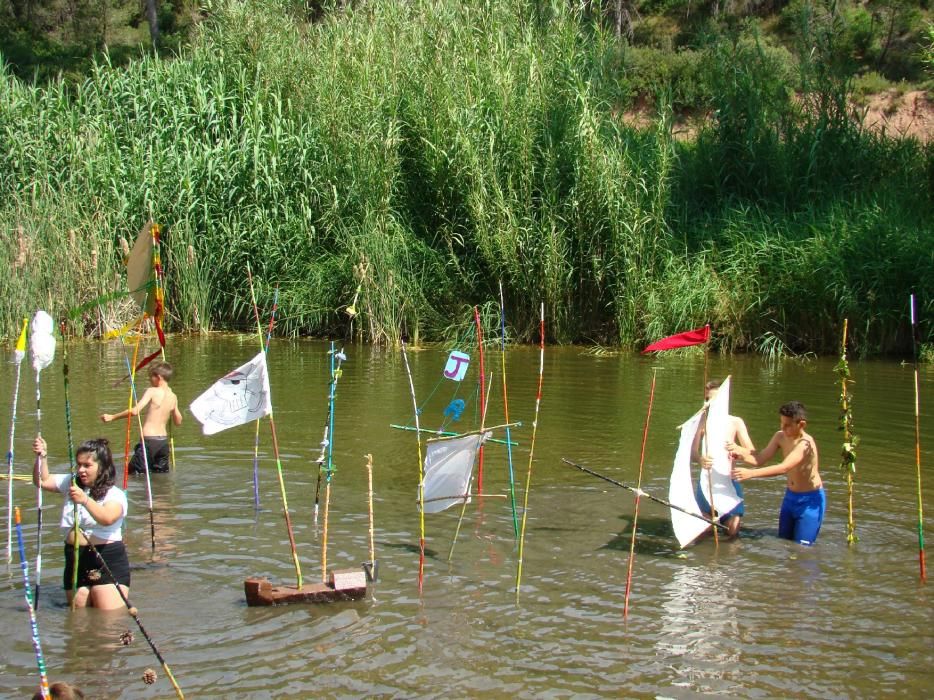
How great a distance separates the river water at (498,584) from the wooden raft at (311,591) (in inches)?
4.1

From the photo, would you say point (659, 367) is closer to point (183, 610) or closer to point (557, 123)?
point (557, 123)

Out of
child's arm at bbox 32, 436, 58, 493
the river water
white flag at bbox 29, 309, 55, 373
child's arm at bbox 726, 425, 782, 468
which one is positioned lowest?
the river water

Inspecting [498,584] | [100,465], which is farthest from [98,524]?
[498,584]

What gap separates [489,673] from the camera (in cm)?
592

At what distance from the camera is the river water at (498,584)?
5883 millimetres

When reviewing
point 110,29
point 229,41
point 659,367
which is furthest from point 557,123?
point 110,29

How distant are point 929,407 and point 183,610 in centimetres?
962

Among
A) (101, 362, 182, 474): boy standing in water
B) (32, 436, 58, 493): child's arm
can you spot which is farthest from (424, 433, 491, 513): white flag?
(101, 362, 182, 474): boy standing in water

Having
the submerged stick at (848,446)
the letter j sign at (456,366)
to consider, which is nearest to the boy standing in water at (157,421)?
the letter j sign at (456,366)

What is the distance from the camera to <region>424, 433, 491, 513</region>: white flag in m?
7.19

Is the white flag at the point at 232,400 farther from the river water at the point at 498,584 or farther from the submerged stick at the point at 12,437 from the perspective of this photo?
the submerged stick at the point at 12,437

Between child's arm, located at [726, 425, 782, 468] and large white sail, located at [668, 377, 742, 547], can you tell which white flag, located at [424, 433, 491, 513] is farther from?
child's arm, located at [726, 425, 782, 468]

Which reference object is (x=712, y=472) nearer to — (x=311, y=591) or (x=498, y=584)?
(x=498, y=584)

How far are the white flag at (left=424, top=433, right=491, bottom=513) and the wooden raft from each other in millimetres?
788
